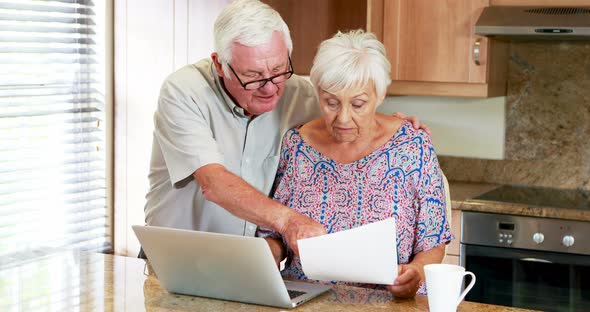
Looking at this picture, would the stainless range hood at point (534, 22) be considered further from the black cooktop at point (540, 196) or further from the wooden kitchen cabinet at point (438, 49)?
the black cooktop at point (540, 196)

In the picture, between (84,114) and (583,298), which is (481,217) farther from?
(84,114)

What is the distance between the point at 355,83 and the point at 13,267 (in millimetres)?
959

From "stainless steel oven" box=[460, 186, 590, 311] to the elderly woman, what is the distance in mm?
1095

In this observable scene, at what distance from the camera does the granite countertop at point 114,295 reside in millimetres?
1796

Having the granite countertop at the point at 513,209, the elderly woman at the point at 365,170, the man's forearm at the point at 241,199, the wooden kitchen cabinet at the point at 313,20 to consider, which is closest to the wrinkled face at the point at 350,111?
the elderly woman at the point at 365,170

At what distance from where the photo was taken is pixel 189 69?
2369 mm

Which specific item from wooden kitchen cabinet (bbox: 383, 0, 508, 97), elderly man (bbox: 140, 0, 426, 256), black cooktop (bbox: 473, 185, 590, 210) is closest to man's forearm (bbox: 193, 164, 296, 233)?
elderly man (bbox: 140, 0, 426, 256)

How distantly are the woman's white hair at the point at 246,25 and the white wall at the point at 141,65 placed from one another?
178cm

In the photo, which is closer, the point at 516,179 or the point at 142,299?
the point at 142,299

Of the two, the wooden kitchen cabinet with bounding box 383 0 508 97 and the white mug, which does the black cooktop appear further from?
the white mug

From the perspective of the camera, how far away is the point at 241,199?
200 centimetres

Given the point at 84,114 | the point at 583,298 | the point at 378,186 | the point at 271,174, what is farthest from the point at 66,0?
the point at 583,298

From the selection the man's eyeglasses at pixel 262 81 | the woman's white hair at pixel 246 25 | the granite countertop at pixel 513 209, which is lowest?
the granite countertop at pixel 513 209

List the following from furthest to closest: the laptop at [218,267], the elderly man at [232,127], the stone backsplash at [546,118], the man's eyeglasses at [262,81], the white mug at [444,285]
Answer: the stone backsplash at [546,118] < the man's eyeglasses at [262,81] < the elderly man at [232,127] < the laptop at [218,267] < the white mug at [444,285]
